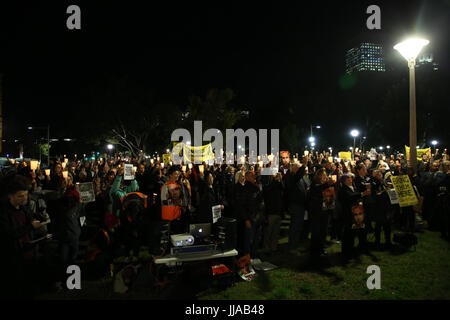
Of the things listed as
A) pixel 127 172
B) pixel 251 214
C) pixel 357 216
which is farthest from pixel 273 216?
pixel 127 172

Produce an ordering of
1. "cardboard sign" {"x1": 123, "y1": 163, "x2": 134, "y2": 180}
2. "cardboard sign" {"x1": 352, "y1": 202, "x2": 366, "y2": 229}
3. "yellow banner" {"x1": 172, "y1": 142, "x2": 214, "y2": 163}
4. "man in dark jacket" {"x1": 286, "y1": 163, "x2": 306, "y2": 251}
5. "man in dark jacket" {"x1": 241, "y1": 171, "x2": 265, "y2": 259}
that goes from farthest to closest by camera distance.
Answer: "yellow banner" {"x1": 172, "y1": 142, "x2": 214, "y2": 163} → "cardboard sign" {"x1": 123, "y1": 163, "x2": 134, "y2": 180} → "man in dark jacket" {"x1": 286, "y1": 163, "x2": 306, "y2": 251} → "cardboard sign" {"x1": 352, "y1": 202, "x2": 366, "y2": 229} → "man in dark jacket" {"x1": 241, "y1": 171, "x2": 265, "y2": 259}

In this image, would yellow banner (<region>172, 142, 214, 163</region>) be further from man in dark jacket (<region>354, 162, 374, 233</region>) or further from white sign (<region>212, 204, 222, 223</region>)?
white sign (<region>212, 204, 222, 223</region>)

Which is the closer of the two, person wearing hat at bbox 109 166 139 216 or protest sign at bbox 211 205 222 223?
protest sign at bbox 211 205 222 223

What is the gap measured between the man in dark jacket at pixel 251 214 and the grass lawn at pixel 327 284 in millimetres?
625

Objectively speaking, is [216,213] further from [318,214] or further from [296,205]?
[318,214]

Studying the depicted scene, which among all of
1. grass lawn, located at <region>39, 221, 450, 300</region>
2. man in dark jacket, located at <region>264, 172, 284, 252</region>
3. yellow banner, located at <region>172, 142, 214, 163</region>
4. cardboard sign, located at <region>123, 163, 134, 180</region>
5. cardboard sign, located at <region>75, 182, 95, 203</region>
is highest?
yellow banner, located at <region>172, 142, 214, 163</region>

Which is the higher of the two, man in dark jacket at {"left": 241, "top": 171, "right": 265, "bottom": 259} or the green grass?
man in dark jacket at {"left": 241, "top": 171, "right": 265, "bottom": 259}

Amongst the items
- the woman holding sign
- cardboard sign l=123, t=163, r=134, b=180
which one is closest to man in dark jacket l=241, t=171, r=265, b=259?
the woman holding sign

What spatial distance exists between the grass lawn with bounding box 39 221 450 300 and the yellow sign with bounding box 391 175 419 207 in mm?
1418

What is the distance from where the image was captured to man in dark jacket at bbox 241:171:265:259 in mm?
6793

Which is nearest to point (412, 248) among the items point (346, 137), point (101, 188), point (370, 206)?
point (370, 206)

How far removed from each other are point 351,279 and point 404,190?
3.41m

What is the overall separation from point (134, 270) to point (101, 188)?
5620 millimetres

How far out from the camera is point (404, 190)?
8.16 m
